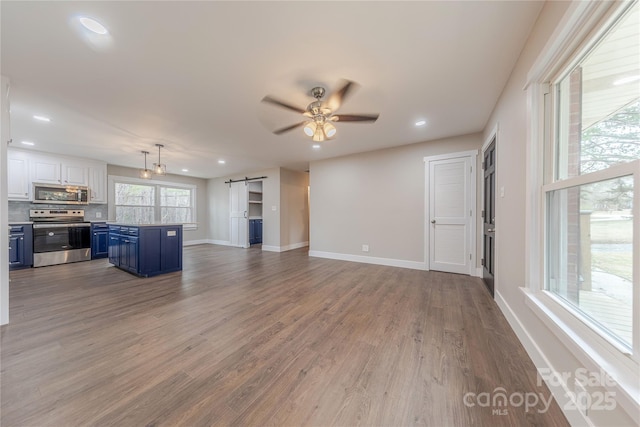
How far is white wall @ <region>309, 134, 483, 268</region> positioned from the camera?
165 inches

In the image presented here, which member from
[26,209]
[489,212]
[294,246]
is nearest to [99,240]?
[26,209]

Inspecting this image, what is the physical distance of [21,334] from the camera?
197cm

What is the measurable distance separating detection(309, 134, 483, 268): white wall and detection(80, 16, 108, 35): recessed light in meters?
4.09

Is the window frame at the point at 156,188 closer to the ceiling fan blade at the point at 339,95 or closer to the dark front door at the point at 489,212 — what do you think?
the ceiling fan blade at the point at 339,95

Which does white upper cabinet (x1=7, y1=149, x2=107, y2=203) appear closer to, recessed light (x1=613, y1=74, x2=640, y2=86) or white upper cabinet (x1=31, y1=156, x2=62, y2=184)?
white upper cabinet (x1=31, y1=156, x2=62, y2=184)

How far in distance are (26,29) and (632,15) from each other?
3.55 meters

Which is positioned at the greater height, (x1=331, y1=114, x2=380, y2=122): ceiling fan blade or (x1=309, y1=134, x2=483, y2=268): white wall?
(x1=331, y1=114, x2=380, y2=122): ceiling fan blade

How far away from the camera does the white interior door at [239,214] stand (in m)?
7.15

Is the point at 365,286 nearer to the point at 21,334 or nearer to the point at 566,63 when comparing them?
the point at 566,63

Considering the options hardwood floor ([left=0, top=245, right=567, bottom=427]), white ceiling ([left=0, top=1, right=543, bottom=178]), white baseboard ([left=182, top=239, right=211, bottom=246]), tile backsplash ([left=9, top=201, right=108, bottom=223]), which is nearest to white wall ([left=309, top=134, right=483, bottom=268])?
white ceiling ([left=0, top=1, right=543, bottom=178])

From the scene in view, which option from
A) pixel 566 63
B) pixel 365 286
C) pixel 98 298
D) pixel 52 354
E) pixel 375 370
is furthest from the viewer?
pixel 365 286

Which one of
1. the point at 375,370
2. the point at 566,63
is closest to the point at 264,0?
the point at 566,63

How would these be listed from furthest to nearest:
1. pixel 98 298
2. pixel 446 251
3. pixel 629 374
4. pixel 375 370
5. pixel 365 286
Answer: pixel 446 251
pixel 365 286
pixel 98 298
pixel 375 370
pixel 629 374

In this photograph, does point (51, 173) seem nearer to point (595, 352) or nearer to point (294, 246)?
point (294, 246)
